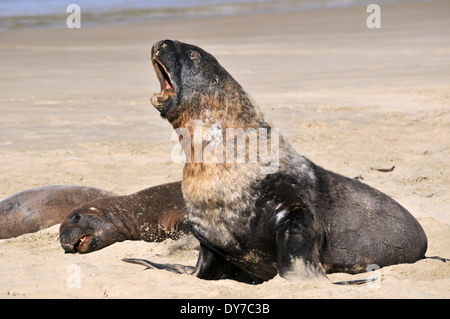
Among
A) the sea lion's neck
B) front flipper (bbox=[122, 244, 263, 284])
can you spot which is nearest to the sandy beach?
front flipper (bbox=[122, 244, 263, 284])

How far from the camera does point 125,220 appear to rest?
281 inches

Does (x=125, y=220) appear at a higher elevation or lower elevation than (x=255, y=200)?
lower

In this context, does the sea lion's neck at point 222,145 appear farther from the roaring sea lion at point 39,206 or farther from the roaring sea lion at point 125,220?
the roaring sea lion at point 39,206

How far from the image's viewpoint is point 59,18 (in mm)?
28625

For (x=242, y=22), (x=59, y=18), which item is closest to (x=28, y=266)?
(x=242, y=22)

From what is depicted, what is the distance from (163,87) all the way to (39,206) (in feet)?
9.31

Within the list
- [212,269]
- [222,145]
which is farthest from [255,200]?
[212,269]

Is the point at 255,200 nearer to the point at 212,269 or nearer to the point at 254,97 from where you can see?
the point at 212,269

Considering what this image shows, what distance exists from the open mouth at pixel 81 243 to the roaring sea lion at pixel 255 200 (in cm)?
152

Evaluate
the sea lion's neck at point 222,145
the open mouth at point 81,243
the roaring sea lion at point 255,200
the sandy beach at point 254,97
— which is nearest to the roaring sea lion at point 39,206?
the sandy beach at point 254,97

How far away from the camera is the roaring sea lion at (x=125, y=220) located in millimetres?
6738

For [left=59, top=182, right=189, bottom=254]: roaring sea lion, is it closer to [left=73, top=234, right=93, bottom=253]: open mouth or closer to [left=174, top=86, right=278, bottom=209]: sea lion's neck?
[left=73, top=234, right=93, bottom=253]: open mouth
